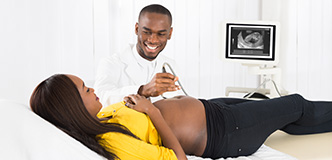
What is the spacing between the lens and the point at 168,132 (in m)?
1.26

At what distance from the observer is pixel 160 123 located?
4.19ft

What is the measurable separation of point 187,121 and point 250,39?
113 cm

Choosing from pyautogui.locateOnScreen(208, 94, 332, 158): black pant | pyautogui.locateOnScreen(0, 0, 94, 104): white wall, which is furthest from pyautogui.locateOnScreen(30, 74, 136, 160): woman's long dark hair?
pyautogui.locateOnScreen(0, 0, 94, 104): white wall

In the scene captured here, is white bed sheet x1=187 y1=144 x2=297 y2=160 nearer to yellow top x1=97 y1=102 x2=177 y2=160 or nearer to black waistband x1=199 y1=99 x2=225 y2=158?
black waistband x1=199 y1=99 x2=225 y2=158

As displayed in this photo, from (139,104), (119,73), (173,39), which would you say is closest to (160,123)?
(139,104)

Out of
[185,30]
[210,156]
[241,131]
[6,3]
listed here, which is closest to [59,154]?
[210,156]

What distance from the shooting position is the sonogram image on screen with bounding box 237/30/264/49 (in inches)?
91.7

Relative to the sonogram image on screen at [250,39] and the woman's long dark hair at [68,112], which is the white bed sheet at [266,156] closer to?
the woman's long dark hair at [68,112]

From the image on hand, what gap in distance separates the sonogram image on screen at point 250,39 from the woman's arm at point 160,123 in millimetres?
1201

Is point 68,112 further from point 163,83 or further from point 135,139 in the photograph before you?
point 163,83

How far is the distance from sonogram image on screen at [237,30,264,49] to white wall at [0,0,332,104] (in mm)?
1235

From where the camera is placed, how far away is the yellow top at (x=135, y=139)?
1153mm

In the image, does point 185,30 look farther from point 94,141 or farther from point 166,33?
point 94,141

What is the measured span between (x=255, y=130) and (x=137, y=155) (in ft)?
1.98
